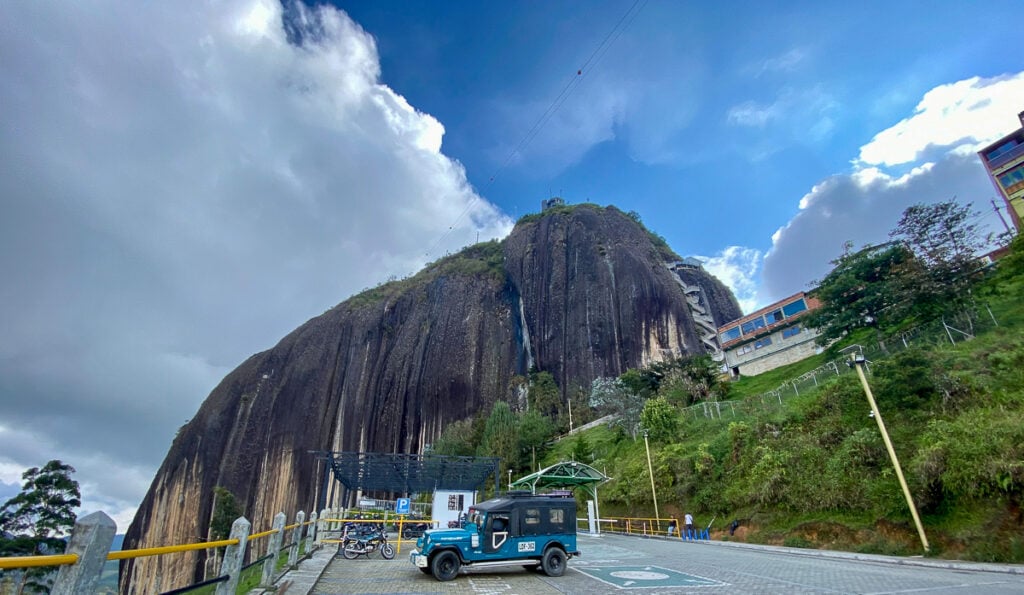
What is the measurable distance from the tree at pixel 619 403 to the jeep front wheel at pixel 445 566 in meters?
23.5

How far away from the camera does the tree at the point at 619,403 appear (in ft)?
108

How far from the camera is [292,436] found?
58.0m

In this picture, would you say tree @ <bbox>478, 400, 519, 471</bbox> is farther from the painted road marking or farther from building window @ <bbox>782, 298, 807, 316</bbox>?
the painted road marking

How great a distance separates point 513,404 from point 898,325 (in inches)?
1511

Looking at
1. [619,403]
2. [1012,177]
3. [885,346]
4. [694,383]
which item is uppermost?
[1012,177]

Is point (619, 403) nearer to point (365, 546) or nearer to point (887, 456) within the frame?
point (887, 456)

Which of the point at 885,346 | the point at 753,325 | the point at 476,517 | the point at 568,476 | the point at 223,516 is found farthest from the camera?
the point at 753,325

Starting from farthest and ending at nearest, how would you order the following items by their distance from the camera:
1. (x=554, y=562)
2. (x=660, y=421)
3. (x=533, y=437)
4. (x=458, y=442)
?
(x=458, y=442), (x=533, y=437), (x=660, y=421), (x=554, y=562)

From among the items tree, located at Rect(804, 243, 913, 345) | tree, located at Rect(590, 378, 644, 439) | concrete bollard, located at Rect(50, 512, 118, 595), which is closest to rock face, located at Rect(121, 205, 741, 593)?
tree, located at Rect(590, 378, 644, 439)

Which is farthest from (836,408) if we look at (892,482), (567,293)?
(567,293)

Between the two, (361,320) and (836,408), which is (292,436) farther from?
(836,408)

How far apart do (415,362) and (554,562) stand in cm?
5395

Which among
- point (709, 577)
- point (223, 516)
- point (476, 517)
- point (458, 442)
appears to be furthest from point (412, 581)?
point (223, 516)

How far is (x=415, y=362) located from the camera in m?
62.5
